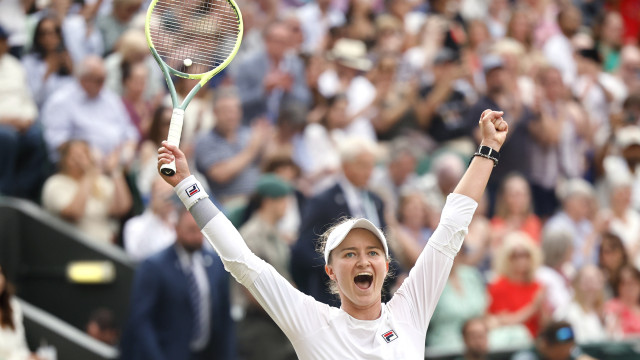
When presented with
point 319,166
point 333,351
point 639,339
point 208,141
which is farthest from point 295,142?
point 333,351

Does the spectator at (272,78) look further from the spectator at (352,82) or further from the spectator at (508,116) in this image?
the spectator at (508,116)

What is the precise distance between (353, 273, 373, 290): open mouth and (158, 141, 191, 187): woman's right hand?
0.73 metres

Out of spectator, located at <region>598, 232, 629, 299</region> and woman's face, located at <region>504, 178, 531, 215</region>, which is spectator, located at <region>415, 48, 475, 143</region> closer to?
woman's face, located at <region>504, 178, 531, 215</region>

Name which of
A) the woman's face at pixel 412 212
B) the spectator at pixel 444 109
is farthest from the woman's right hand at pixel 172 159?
the spectator at pixel 444 109

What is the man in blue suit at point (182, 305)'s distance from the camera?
7250 mm

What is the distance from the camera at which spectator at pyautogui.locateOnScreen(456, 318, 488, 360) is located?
7828mm

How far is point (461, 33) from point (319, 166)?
3.69 metres

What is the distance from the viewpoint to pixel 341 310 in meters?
4.05

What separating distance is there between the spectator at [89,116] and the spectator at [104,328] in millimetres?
1211

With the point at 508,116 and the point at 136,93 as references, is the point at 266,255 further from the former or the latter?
the point at 508,116

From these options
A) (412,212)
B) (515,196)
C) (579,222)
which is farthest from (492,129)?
(579,222)

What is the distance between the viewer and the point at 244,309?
7.73 m

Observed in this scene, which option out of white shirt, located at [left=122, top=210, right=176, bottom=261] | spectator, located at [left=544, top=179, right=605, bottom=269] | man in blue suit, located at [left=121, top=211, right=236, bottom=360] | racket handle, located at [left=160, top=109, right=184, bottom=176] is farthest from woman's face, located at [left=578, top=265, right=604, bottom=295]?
racket handle, located at [left=160, top=109, right=184, bottom=176]

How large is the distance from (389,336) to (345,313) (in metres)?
0.18
